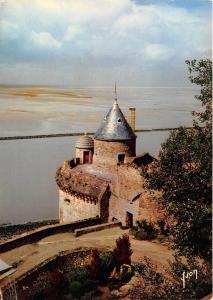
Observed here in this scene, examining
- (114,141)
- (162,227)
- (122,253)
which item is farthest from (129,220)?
(114,141)

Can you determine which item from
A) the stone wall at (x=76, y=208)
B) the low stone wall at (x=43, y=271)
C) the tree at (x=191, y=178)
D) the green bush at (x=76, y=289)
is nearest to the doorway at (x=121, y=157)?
the stone wall at (x=76, y=208)

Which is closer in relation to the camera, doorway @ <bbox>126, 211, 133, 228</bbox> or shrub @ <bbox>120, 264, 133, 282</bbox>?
shrub @ <bbox>120, 264, 133, 282</bbox>

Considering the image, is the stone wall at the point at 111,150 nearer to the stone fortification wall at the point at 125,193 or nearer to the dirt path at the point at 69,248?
the stone fortification wall at the point at 125,193

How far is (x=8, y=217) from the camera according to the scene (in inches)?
945

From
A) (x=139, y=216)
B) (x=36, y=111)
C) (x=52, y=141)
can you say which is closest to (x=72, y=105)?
(x=36, y=111)

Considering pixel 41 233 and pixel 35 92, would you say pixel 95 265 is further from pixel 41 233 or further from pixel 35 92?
pixel 35 92

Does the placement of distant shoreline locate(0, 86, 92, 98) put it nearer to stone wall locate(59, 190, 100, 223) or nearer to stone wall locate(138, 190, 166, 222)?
stone wall locate(59, 190, 100, 223)

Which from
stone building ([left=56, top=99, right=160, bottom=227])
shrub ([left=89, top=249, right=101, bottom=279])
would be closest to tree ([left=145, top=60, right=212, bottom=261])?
shrub ([left=89, top=249, right=101, bottom=279])

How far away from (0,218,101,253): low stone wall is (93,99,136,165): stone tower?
3042mm

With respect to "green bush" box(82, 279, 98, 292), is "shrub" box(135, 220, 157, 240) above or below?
above

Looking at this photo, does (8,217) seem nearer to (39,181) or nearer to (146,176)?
(39,181)

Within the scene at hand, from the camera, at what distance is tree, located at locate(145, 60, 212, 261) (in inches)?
414

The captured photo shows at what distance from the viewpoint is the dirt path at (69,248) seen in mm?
15161

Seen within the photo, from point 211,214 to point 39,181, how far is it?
20.4 metres
